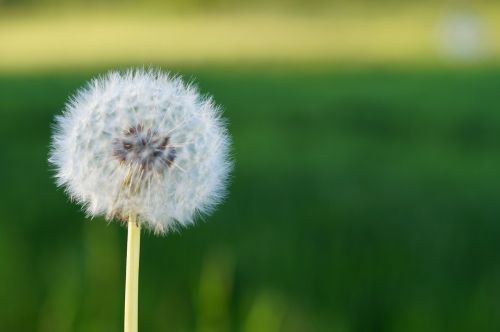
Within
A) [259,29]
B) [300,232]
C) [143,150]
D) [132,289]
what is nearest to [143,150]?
[143,150]

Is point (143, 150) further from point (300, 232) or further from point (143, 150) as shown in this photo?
point (300, 232)

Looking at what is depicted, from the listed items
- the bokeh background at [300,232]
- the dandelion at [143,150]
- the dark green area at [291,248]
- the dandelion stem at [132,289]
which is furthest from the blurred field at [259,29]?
the dandelion stem at [132,289]

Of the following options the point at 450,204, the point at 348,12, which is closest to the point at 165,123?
the point at 450,204

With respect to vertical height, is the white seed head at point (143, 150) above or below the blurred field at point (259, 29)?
below

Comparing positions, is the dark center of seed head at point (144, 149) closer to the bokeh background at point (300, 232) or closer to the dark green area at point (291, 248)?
the bokeh background at point (300, 232)

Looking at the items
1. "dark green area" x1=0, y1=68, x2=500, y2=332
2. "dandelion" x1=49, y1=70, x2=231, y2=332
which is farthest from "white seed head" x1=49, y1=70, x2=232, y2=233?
"dark green area" x1=0, y1=68, x2=500, y2=332

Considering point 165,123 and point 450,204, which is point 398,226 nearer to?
point 450,204
